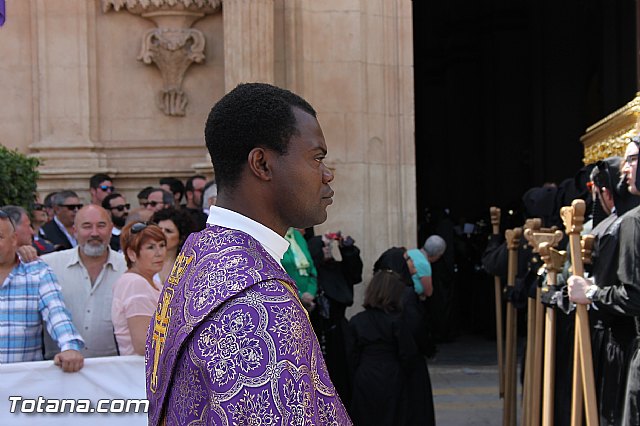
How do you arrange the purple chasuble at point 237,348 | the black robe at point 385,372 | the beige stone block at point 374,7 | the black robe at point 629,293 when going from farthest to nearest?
the beige stone block at point 374,7
the black robe at point 385,372
the black robe at point 629,293
the purple chasuble at point 237,348

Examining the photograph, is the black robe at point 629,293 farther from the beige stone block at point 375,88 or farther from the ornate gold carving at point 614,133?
the beige stone block at point 375,88

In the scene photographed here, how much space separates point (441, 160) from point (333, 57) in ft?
46.7

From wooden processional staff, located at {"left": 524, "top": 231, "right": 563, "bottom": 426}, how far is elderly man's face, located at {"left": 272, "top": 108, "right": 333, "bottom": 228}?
157 inches

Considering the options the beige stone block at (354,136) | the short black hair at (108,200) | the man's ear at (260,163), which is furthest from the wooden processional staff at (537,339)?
the beige stone block at (354,136)

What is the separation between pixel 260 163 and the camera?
7.47ft

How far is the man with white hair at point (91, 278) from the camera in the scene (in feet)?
20.3

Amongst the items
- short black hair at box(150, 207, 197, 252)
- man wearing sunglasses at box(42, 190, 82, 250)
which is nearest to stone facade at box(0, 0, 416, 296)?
man wearing sunglasses at box(42, 190, 82, 250)

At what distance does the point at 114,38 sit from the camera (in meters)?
11.6

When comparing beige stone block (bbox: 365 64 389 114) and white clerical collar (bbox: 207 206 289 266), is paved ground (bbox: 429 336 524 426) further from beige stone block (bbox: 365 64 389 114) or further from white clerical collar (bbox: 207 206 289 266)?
white clerical collar (bbox: 207 206 289 266)

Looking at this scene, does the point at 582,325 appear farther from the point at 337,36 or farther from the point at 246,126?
the point at 337,36

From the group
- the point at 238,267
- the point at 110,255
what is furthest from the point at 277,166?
the point at 110,255

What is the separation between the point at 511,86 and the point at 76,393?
698 inches

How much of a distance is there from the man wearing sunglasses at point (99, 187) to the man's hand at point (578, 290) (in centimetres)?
535

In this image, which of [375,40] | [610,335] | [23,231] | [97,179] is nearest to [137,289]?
[23,231]
